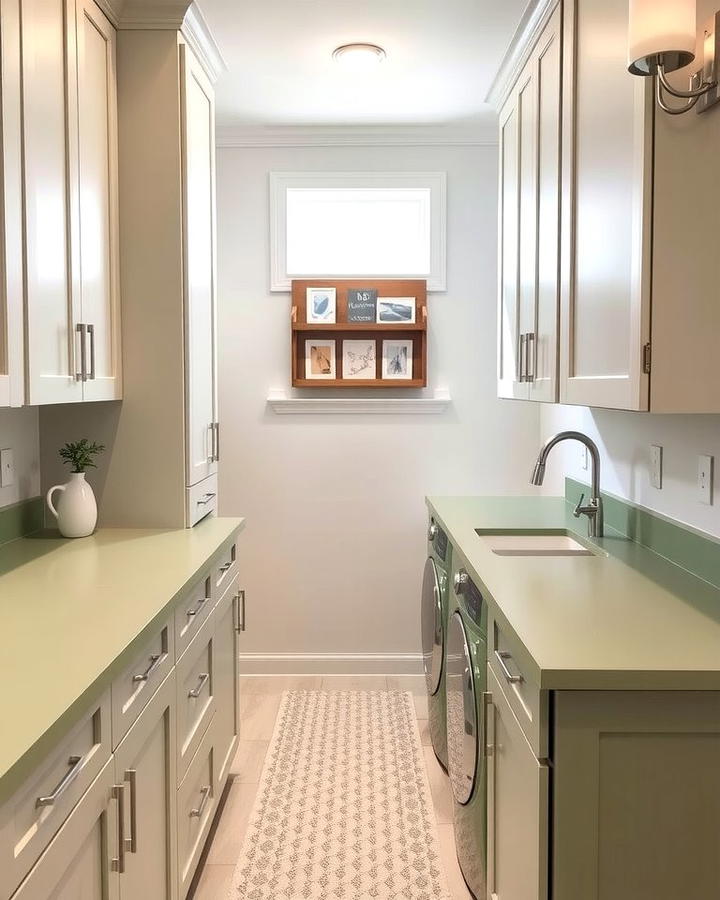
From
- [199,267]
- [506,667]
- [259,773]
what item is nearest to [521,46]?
[199,267]

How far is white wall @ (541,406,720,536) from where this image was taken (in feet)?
6.79

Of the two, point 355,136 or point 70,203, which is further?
point 355,136

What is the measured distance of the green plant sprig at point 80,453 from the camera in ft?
8.59

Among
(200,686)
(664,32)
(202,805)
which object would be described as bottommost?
(202,805)

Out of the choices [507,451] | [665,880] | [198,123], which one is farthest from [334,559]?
[665,880]

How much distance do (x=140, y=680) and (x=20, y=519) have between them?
1.07 m

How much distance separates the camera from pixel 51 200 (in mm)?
2059

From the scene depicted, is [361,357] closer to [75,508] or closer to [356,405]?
[356,405]

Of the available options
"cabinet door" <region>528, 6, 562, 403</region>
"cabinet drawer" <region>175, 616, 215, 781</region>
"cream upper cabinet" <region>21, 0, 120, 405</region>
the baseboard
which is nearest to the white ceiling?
"cabinet door" <region>528, 6, 562, 403</region>

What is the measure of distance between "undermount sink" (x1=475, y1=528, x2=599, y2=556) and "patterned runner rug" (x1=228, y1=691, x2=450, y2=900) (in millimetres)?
913

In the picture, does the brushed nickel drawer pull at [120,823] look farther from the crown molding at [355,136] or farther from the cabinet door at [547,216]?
the crown molding at [355,136]

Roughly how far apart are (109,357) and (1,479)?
49 centimetres

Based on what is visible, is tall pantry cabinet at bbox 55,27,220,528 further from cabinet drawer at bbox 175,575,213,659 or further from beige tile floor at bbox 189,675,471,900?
beige tile floor at bbox 189,675,471,900

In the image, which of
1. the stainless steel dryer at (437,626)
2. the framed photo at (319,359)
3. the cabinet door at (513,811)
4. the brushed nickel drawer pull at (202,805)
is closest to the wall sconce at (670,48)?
the cabinet door at (513,811)
